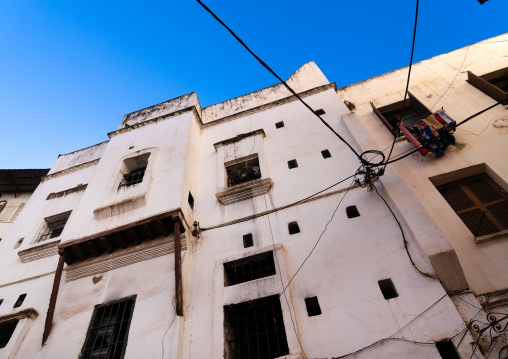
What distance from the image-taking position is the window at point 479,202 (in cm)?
784

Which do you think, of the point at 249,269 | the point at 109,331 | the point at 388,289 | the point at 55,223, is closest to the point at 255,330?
the point at 249,269

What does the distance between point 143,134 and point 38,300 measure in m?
7.43

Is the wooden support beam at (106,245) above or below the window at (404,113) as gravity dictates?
below

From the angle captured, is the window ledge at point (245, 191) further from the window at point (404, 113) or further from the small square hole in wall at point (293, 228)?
the window at point (404, 113)

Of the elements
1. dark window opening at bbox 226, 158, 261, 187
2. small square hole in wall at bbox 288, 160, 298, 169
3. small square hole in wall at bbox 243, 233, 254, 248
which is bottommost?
small square hole in wall at bbox 243, 233, 254, 248

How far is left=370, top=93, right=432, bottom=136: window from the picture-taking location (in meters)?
11.2

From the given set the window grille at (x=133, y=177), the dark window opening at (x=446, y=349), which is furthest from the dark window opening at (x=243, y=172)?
the dark window opening at (x=446, y=349)

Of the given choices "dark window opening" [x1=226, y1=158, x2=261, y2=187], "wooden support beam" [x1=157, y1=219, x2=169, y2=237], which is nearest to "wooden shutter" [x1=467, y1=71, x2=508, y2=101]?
"dark window opening" [x1=226, y1=158, x2=261, y2=187]

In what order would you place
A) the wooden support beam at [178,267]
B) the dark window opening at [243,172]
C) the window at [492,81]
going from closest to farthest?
1. the wooden support beam at [178,267]
2. the window at [492,81]
3. the dark window opening at [243,172]

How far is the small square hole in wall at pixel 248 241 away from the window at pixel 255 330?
A: 1.78 m

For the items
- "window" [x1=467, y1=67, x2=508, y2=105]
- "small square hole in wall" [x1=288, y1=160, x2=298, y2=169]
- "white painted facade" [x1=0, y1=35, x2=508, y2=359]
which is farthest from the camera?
"small square hole in wall" [x1=288, y1=160, x2=298, y2=169]

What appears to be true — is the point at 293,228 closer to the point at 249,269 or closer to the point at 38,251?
the point at 249,269

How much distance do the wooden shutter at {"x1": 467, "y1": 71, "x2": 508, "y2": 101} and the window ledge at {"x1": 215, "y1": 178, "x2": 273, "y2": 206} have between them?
27.3 ft

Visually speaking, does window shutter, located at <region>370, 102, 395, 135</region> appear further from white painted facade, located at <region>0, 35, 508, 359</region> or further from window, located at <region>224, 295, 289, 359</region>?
window, located at <region>224, 295, 289, 359</region>
